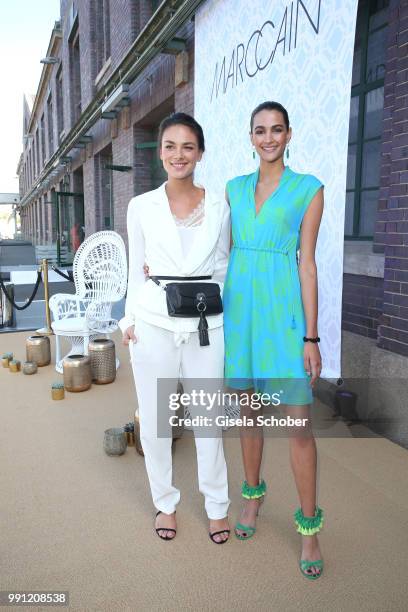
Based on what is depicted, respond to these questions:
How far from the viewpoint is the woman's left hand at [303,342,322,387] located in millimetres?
2059

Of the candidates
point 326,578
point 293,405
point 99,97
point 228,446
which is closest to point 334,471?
point 228,446

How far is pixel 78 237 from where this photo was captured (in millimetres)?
16266

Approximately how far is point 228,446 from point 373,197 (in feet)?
8.35

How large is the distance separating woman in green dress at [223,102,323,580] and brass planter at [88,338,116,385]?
115 inches

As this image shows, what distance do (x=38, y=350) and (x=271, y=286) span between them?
4199 millimetres

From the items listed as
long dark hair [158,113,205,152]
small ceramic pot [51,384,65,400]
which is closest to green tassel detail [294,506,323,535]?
long dark hair [158,113,205,152]

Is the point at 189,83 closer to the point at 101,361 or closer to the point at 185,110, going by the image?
the point at 185,110

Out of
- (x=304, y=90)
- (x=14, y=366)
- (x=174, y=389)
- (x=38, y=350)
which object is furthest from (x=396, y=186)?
(x=14, y=366)

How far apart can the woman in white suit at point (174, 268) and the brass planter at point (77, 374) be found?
96.3 inches

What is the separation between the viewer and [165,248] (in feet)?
6.97

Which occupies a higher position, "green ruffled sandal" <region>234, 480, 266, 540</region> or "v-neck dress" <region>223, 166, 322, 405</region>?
"v-neck dress" <region>223, 166, 322, 405</region>

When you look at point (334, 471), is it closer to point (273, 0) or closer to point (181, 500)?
point (181, 500)

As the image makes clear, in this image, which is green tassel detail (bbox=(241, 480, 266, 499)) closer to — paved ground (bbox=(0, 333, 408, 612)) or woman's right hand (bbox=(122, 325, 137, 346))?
paved ground (bbox=(0, 333, 408, 612))


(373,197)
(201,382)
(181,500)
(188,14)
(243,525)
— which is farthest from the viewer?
(188,14)
